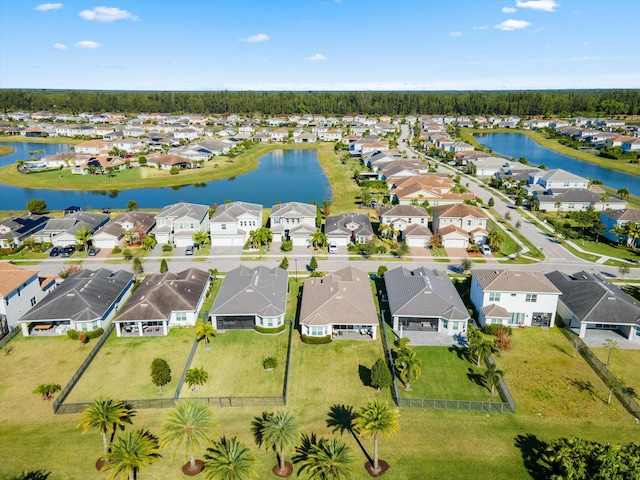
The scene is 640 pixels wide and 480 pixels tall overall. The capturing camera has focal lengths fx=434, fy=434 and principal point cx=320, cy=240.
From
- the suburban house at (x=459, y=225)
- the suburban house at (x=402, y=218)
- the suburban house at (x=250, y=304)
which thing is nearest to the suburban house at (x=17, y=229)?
the suburban house at (x=250, y=304)

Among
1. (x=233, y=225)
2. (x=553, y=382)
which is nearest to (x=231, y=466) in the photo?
(x=553, y=382)

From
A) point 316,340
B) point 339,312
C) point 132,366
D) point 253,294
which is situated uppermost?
point 253,294

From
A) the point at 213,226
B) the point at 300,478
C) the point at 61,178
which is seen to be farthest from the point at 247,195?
the point at 300,478

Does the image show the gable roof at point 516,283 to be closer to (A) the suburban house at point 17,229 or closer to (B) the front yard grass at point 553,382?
(B) the front yard grass at point 553,382

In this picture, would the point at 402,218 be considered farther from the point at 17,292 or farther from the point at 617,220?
the point at 17,292

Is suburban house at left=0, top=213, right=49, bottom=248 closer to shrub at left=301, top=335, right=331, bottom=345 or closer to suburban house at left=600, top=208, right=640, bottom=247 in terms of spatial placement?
shrub at left=301, top=335, right=331, bottom=345
